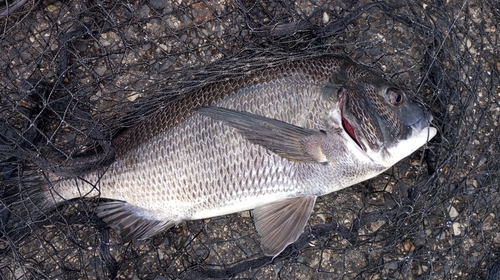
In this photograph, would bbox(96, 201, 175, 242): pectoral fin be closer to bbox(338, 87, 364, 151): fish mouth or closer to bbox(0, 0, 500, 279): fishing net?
bbox(0, 0, 500, 279): fishing net

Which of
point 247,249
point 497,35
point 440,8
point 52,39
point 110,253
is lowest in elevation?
point 247,249

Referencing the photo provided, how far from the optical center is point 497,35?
8.91 ft

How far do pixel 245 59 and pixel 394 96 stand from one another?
31.6 inches

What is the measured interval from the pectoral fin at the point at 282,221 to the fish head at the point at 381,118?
41 centimetres

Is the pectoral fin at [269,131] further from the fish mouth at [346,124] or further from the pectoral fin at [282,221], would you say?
the pectoral fin at [282,221]

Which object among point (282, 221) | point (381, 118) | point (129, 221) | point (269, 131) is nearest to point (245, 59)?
point (269, 131)

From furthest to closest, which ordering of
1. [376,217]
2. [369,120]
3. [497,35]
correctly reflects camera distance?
1. [497,35]
2. [376,217]
3. [369,120]

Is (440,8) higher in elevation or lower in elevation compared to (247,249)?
higher

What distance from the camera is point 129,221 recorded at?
2553mm

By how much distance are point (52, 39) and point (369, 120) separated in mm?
1852

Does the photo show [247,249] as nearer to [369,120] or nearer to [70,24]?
[369,120]

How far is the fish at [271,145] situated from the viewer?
2311mm

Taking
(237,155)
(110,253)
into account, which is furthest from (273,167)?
(110,253)

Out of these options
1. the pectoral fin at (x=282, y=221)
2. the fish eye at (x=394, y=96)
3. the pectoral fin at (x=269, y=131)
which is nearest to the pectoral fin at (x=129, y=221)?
the pectoral fin at (x=282, y=221)
